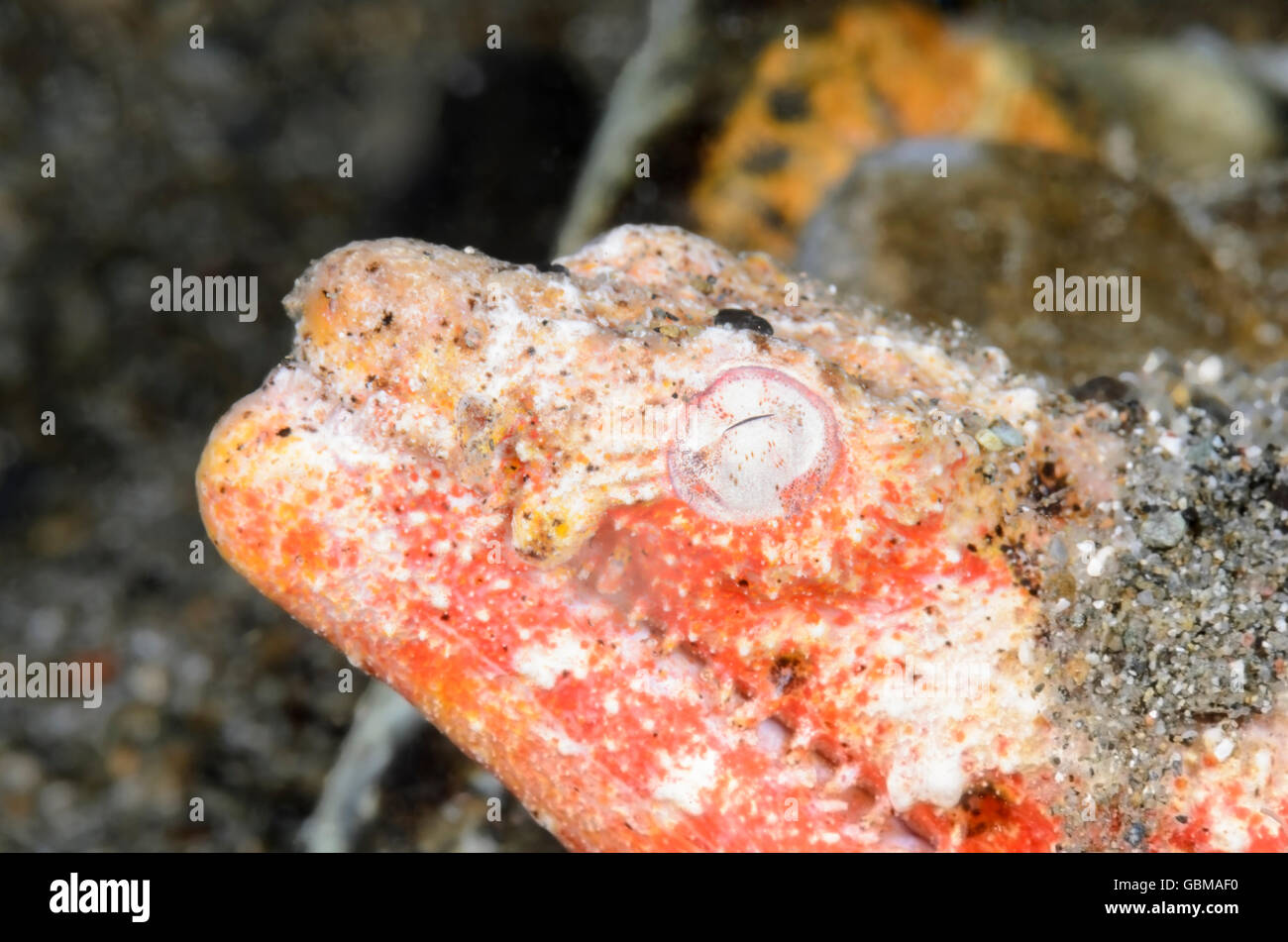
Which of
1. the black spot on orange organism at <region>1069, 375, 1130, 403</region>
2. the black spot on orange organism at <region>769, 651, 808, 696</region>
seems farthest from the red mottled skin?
the black spot on orange organism at <region>1069, 375, 1130, 403</region>

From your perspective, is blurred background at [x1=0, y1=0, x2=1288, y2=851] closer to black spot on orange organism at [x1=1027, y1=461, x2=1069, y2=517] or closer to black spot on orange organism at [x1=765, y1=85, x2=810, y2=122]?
black spot on orange organism at [x1=765, y1=85, x2=810, y2=122]

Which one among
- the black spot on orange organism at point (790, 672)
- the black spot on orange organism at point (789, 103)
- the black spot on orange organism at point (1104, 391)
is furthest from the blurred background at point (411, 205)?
the black spot on orange organism at point (790, 672)

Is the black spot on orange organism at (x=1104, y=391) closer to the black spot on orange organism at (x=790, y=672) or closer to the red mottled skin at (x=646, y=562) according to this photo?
the red mottled skin at (x=646, y=562)

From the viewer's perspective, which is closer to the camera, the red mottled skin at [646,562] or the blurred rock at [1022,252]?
the red mottled skin at [646,562]

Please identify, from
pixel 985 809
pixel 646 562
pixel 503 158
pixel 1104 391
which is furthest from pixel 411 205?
pixel 985 809

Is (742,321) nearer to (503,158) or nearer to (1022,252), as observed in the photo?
(1022,252)
